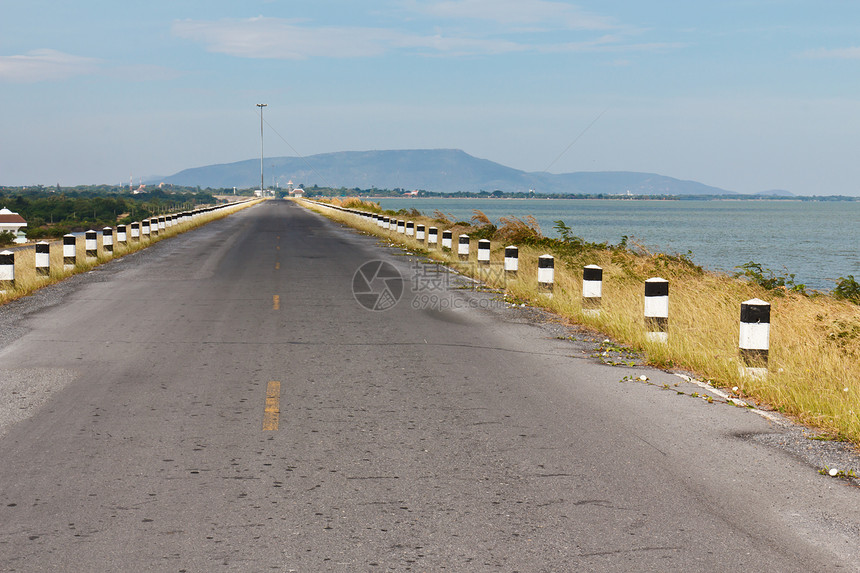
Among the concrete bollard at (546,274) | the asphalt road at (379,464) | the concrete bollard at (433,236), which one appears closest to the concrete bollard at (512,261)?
the concrete bollard at (546,274)

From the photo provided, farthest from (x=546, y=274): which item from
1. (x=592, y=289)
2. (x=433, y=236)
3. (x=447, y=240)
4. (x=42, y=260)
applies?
(x=433, y=236)

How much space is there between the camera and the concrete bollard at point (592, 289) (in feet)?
41.6

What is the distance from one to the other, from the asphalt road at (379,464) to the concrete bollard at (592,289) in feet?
6.72

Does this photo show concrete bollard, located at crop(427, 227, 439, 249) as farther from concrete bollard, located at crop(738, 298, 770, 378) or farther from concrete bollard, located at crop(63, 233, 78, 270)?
concrete bollard, located at crop(738, 298, 770, 378)

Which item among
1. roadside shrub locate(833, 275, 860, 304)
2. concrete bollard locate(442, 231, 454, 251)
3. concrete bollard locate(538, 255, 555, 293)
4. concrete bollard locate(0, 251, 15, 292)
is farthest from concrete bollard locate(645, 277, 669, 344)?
concrete bollard locate(442, 231, 454, 251)

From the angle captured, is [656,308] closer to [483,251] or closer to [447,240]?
[483,251]

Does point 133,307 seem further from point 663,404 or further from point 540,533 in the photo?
point 540,533

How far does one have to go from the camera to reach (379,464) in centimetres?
564

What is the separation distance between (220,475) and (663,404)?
4.17 m

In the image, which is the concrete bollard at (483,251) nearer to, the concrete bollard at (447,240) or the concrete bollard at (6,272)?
the concrete bollard at (447,240)

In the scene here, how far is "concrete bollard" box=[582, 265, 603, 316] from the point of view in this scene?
12.7m

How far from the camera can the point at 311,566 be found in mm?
4047

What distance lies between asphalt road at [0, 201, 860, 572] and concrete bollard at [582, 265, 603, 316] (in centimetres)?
205

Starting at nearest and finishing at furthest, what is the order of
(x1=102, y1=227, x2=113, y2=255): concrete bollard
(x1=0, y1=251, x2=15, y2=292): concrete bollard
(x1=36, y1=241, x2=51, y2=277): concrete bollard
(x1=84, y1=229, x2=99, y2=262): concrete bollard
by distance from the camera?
(x1=0, y1=251, x2=15, y2=292): concrete bollard → (x1=36, y1=241, x2=51, y2=277): concrete bollard → (x1=84, y1=229, x2=99, y2=262): concrete bollard → (x1=102, y1=227, x2=113, y2=255): concrete bollard
